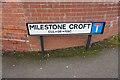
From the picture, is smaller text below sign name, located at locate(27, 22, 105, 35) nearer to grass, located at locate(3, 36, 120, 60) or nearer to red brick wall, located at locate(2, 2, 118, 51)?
red brick wall, located at locate(2, 2, 118, 51)

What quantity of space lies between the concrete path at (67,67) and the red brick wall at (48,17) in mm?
335

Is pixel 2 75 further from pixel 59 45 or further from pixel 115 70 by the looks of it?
pixel 115 70

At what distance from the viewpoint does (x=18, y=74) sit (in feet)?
14.2

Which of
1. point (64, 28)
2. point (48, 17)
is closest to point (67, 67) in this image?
point (64, 28)

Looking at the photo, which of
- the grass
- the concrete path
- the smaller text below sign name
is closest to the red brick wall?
the grass

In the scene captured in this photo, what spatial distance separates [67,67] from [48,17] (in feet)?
3.13

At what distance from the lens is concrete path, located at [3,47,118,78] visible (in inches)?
168

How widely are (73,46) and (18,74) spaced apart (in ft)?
4.01

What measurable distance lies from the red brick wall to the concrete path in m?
0.33

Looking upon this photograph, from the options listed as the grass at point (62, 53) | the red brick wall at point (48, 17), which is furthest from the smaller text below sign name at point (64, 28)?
the grass at point (62, 53)

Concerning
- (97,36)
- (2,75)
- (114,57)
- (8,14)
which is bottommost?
(2,75)

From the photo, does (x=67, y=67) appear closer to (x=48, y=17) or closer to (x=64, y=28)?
(x=64, y=28)

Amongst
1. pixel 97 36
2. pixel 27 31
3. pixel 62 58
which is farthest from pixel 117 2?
pixel 27 31

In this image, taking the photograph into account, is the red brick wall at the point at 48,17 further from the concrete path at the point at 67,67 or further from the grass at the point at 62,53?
the concrete path at the point at 67,67
